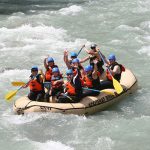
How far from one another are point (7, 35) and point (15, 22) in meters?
1.83

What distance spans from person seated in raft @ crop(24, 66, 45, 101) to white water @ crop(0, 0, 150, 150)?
51cm

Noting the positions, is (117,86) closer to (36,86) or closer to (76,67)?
(76,67)

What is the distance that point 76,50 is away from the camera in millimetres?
15016

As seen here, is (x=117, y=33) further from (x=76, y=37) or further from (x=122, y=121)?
(x=122, y=121)

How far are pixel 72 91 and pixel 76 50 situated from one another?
501 centimetres

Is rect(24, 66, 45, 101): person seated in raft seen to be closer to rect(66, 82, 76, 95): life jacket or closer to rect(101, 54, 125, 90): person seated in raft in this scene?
rect(66, 82, 76, 95): life jacket

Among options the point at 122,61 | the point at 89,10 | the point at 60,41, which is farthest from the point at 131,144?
the point at 89,10

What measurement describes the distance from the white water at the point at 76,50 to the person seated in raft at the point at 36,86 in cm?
51

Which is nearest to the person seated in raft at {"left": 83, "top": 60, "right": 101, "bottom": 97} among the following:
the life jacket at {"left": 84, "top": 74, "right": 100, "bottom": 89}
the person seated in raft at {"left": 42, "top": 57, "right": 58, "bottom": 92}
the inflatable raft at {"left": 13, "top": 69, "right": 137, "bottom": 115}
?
the life jacket at {"left": 84, "top": 74, "right": 100, "bottom": 89}

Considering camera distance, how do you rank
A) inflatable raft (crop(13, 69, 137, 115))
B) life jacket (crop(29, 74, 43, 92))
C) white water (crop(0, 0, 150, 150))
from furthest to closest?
life jacket (crop(29, 74, 43, 92)) → inflatable raft (crop(13, 69, 137, 115)) → white water (crop(0, 0, 150, 150))

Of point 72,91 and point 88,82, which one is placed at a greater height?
point 88,82

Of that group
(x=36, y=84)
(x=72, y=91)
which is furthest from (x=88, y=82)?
(x=36, y=84)

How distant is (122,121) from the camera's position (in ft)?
32.9

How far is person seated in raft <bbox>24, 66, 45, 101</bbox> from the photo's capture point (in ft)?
33.8
